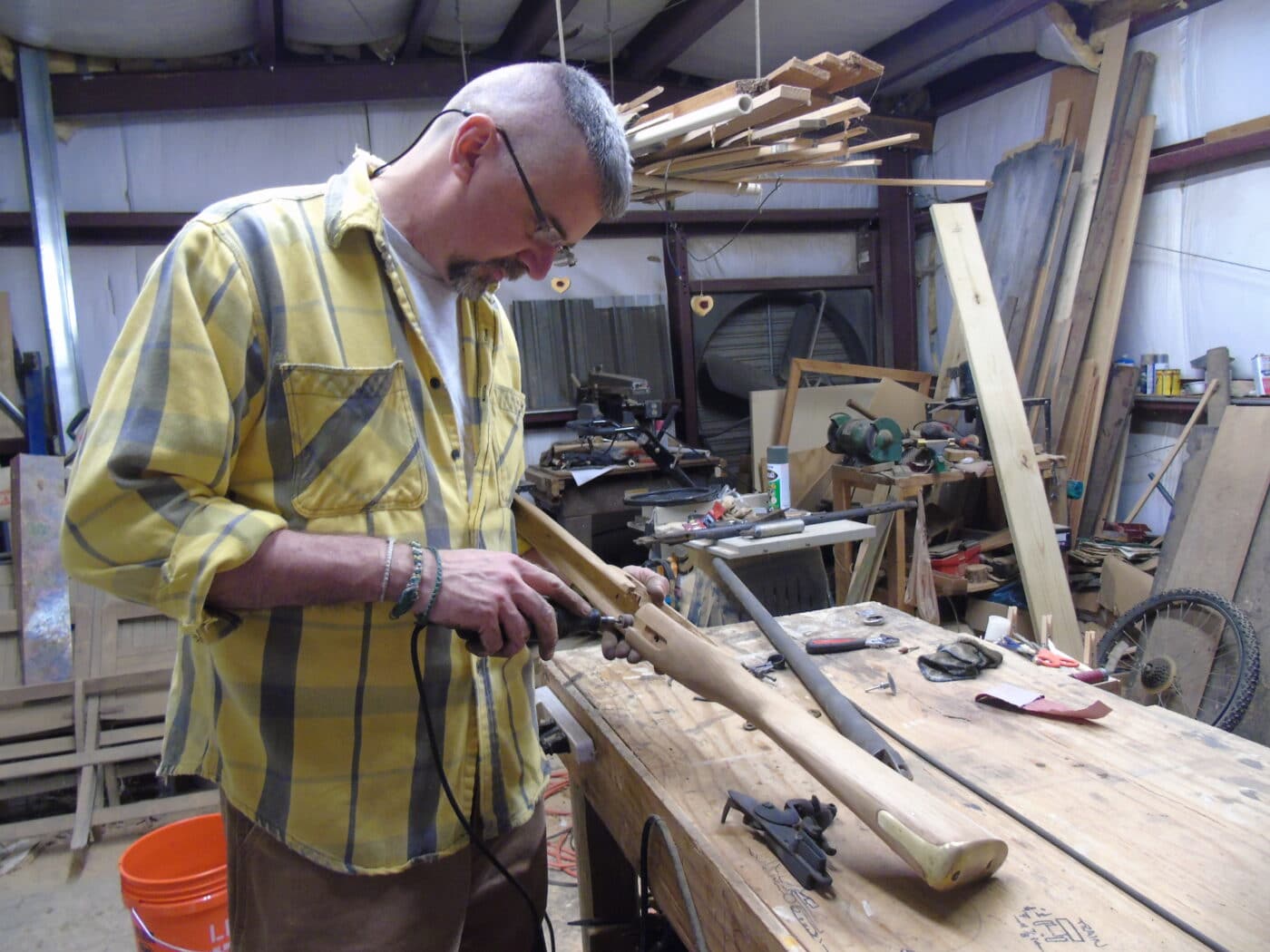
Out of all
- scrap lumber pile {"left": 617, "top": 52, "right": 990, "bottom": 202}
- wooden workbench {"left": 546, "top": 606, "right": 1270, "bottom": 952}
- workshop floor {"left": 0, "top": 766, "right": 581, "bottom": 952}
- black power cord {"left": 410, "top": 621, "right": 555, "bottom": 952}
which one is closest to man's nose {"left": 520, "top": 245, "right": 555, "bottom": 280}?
black power cord {"left": 410, "top": 621, "right": 555, "bottom": 952}

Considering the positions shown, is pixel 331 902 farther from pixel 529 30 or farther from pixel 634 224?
pixel 634 224

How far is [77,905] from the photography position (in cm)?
241

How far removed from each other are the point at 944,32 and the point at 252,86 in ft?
12.0

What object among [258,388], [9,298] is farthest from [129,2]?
[258,388]

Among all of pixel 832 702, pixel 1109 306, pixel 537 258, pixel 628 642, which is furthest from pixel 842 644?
pixel 1109 306

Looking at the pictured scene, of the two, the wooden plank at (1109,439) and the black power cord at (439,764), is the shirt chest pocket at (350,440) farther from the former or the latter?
the wooden plank at (1109,439)

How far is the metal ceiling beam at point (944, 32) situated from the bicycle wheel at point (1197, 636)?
303 cm

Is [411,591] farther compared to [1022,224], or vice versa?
[1022,224]

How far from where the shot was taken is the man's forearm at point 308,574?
0.82 meters

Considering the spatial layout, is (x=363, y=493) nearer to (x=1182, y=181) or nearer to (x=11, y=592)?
(x=11, y=592)

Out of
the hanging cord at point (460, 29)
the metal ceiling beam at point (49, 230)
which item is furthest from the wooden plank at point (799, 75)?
the metal ceiling beam at point (49, 230)

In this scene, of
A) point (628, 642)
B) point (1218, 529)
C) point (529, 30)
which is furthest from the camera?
point (529, 30)

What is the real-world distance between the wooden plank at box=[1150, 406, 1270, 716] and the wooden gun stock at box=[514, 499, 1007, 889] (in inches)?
100

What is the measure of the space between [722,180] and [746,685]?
2.18 meters
